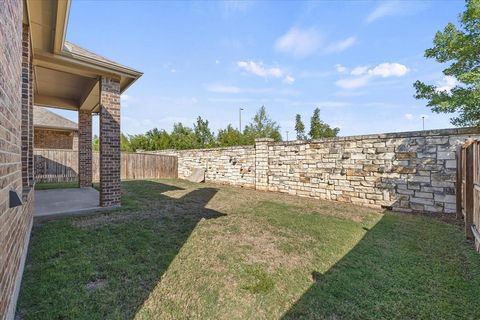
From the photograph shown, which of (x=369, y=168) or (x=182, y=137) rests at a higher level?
(x=182, y=137)

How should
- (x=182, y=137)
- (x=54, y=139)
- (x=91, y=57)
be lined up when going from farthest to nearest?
(x=182, y=137) < (x=54, y=139) < (x=91, y=57)

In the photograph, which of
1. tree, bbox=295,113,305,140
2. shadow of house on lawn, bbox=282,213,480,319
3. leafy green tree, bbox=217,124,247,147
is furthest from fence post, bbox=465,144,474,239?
tree, bbox=295,113,305,140

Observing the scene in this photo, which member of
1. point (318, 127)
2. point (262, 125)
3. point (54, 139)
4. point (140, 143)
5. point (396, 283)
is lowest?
point (396, 283)

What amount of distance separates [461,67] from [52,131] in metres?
19.0

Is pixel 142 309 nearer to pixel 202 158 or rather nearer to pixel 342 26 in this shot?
pixel 342 26

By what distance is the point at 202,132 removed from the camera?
21.5m

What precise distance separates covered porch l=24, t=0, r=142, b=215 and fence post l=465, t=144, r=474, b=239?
6.56 metres

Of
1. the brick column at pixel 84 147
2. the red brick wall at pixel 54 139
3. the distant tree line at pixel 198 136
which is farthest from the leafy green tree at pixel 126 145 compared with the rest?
the brick column at pixel 84 147

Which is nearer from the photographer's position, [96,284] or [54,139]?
[96,284]

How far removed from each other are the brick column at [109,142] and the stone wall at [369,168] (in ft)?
17.7

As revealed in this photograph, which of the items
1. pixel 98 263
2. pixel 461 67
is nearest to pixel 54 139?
pixel 98 263

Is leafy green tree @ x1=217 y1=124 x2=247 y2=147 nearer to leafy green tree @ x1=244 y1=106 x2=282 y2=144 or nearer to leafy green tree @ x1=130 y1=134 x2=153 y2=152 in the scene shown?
leafy green tree @ x1=130 y1=134 x2=153 y2=152

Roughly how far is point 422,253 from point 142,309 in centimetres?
363

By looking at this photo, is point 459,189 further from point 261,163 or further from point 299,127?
point 299,127
